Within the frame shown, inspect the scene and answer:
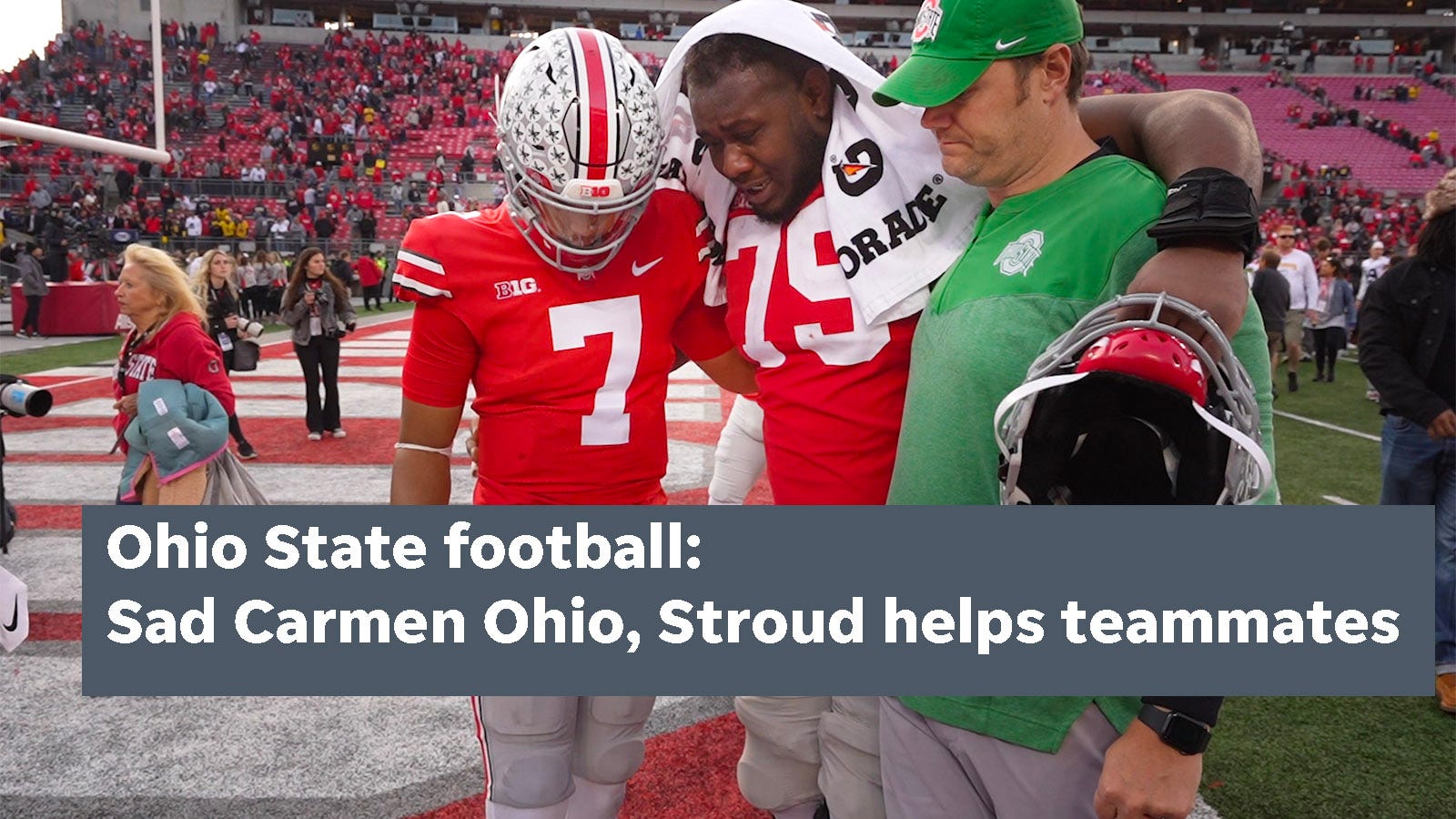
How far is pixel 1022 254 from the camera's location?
56.7 inches

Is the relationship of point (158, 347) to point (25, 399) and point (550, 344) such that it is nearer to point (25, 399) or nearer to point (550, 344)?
point (25, 399)

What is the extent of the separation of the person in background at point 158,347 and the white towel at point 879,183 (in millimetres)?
3784

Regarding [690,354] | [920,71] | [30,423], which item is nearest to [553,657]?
[690,354]

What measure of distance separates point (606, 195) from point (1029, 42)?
80cm

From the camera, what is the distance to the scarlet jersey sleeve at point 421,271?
73.4 inches

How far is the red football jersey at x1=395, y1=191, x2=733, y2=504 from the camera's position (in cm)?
A: 191

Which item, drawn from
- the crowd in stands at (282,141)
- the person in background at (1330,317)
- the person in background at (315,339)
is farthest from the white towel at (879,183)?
the crowd in stands at (282,141)

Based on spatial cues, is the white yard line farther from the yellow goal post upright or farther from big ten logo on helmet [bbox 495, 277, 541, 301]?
the yellow goal post upright

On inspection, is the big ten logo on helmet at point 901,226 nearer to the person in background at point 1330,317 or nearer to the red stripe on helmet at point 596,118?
the red stripe on helmet at point 596,118

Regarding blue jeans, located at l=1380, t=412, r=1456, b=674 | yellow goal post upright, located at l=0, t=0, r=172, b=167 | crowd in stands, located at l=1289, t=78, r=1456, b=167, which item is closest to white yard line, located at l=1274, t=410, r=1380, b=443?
blue jeans, located at l=1380, t=412, r=1456, b=674

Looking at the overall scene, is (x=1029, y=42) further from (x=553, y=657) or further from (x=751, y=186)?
(x=553, y=657)

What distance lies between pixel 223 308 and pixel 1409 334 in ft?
24.3

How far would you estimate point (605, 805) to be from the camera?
213 centimetres
